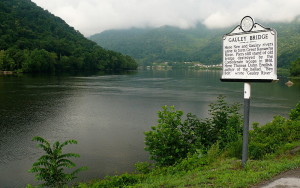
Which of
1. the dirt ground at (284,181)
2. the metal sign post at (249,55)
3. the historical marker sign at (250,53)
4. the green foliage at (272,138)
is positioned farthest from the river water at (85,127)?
the dirt ground at (284,181)

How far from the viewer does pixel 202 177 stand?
9141 mm

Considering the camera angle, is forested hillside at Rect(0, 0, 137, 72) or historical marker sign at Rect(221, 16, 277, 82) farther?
forested hillside at Rect(0, 0, 137, 72)

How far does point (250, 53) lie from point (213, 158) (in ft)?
17.6

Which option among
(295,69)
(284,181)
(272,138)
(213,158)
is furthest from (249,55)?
(295,69)

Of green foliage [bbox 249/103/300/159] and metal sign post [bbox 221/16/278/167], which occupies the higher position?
metal sign post [bbox 221/16/278/167]

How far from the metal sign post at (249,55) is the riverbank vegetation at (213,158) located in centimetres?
124

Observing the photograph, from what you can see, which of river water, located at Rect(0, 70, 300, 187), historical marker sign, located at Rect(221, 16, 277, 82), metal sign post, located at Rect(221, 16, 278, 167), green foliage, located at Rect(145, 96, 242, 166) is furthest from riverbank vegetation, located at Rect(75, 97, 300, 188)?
river water, located at Rect(0, 70, 300, 187)

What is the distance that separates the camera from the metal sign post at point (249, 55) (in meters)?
9.05

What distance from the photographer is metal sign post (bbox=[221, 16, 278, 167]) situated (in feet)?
29.7

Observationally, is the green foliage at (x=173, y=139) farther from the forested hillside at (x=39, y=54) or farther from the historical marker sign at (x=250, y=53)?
the forested hillside at (x=39, y=54)

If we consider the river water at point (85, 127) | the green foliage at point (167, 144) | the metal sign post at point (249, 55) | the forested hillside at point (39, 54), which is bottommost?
the river water at point (85, 127)

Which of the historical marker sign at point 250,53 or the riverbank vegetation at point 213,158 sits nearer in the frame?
the riverbank vegetation at point 213,158

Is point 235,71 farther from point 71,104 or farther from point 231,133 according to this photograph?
point 71,104

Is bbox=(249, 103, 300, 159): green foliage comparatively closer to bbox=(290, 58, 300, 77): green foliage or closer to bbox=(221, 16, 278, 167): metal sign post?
bbox=(221, 16, 278, 167): metal sign post
